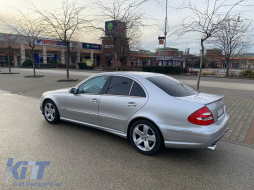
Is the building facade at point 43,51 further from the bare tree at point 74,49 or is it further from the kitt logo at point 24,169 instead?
the kitt logo at point 24,169

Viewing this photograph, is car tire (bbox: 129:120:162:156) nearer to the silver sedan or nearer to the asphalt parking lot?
the silver sedan

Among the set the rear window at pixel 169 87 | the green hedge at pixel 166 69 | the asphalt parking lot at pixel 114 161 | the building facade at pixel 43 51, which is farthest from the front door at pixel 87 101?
the building facade at pixel 43 51

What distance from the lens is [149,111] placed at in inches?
134

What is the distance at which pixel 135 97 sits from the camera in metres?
3.66

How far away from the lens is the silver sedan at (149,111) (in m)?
3.13

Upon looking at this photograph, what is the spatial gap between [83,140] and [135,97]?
1.55 metres

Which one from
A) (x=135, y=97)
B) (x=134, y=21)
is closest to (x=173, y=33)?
(x=134, y=21)

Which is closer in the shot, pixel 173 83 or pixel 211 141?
pixel 211 141

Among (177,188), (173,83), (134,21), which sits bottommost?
(177,188)

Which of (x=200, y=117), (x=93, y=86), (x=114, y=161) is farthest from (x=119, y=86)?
(x=200, y=117)

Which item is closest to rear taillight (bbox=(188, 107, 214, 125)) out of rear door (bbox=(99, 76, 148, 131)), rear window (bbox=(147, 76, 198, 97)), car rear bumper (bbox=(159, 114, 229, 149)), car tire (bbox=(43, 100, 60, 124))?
car rear bumper (bbox=(159, 114, 229, 149))

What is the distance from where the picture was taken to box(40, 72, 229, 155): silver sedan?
3.13m

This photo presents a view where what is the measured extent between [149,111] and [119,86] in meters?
0.92

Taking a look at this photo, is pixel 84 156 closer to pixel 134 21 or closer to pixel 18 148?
pixel 18 148
